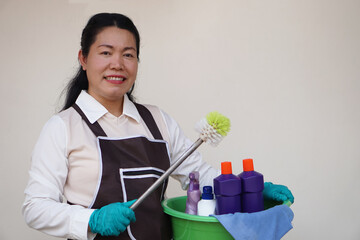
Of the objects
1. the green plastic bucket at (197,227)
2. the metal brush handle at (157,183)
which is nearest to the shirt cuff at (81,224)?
the metal brush handle at (157,183)

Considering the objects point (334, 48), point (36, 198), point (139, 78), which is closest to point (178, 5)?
point (139, 78)

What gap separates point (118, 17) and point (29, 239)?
132cm

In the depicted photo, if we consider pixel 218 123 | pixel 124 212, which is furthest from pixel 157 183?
pixel 218 123

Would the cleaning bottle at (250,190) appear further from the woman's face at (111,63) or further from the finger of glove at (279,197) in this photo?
the woman's face at (111,63)

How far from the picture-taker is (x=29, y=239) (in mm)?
2039

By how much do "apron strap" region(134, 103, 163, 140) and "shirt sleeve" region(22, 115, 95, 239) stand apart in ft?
0.87

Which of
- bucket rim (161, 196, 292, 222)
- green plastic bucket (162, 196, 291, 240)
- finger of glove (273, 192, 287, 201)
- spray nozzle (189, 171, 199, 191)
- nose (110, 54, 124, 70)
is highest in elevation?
nose (110, 54, 124, 70)

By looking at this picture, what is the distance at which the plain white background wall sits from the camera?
2.09 metres

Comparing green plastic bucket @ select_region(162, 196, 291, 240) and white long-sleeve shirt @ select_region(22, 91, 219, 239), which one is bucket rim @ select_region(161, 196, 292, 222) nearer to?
green plastic bucket @ select_region(162, 196, 291, 240)

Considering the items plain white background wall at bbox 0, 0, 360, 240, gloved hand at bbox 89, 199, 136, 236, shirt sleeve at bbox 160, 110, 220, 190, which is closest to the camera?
gloved hand at bbox 89, 199, 136, 236

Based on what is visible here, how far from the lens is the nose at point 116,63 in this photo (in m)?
1.16

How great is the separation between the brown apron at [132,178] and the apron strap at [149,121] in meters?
0.07

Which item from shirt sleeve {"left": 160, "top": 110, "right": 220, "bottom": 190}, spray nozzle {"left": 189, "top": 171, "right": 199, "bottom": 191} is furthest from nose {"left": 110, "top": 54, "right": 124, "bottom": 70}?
spray nozzle {"left": 189, "top": 171, "right": 199, "bottom": 191}

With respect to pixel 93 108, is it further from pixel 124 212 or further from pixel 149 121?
pixel 124 212
